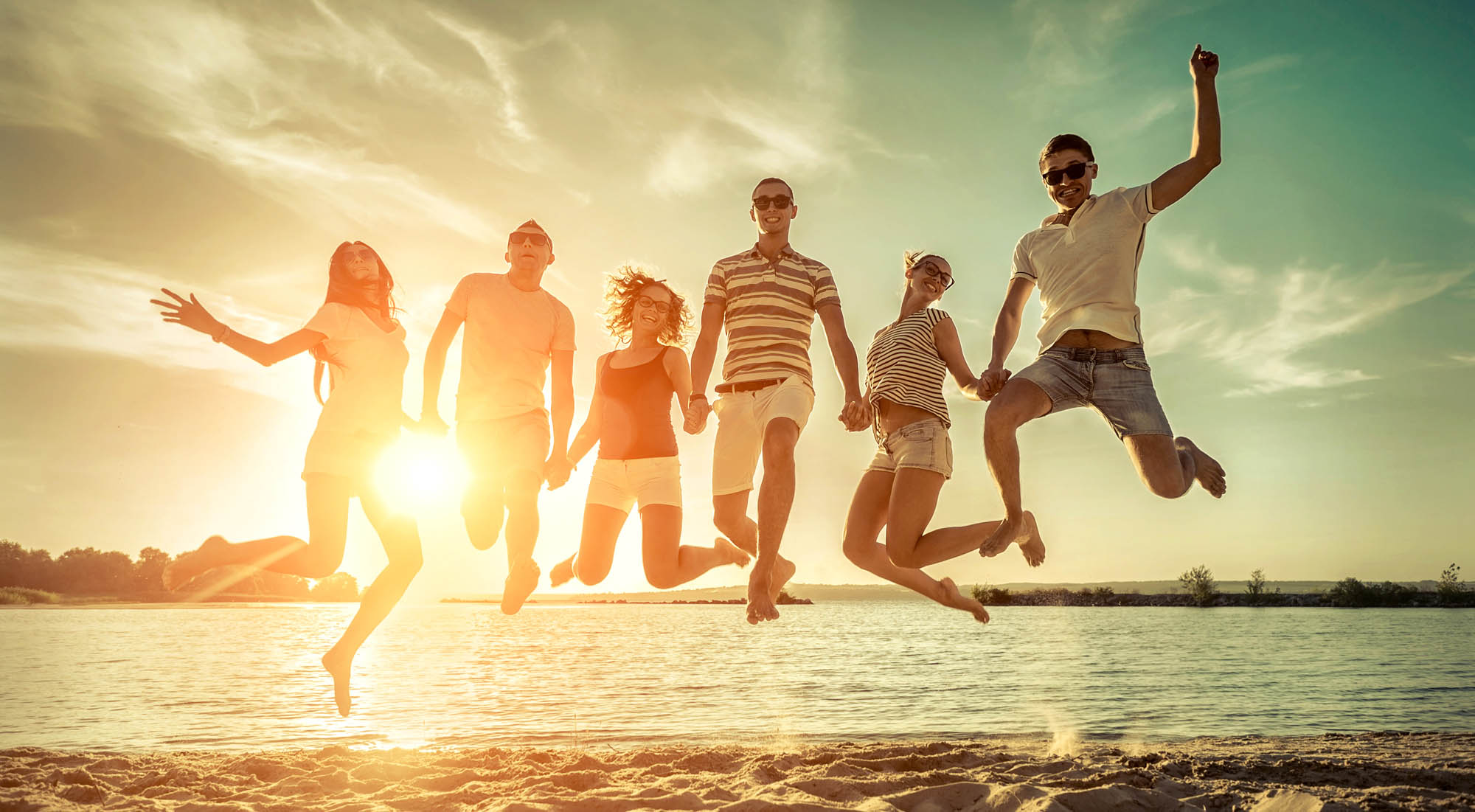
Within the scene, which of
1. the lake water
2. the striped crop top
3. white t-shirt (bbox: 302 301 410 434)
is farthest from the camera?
the lake water

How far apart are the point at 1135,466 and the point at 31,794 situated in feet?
33.3

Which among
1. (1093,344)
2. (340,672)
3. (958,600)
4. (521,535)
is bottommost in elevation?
(340,672)

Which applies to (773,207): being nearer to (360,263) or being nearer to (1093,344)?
(1093,344)

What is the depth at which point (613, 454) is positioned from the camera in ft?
26.3

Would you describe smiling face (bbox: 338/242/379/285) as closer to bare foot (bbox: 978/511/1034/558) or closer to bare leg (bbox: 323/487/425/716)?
bare leg (bbox: 323/487/425/716)

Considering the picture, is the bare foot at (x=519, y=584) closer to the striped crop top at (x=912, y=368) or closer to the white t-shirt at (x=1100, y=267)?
the striped crop top at (x=912, y=368)

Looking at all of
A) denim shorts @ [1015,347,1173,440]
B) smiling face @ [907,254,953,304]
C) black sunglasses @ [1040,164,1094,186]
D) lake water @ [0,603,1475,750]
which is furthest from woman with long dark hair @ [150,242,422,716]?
lake water @ [0,603,1475,750]

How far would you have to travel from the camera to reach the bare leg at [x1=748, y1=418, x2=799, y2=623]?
22.8 feet

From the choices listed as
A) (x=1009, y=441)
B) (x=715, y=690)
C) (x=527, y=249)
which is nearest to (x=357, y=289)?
(x=527, y=249)

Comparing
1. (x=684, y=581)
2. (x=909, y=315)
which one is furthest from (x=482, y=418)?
(x=909, y=315)

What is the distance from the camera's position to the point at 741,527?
769 centimetres

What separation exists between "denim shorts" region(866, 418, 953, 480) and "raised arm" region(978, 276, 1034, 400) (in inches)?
36.0

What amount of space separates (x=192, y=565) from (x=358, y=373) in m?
1.88

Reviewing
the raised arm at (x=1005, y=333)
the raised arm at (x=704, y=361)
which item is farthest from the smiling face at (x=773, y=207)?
the raised arm at (x=1005, y=333)
